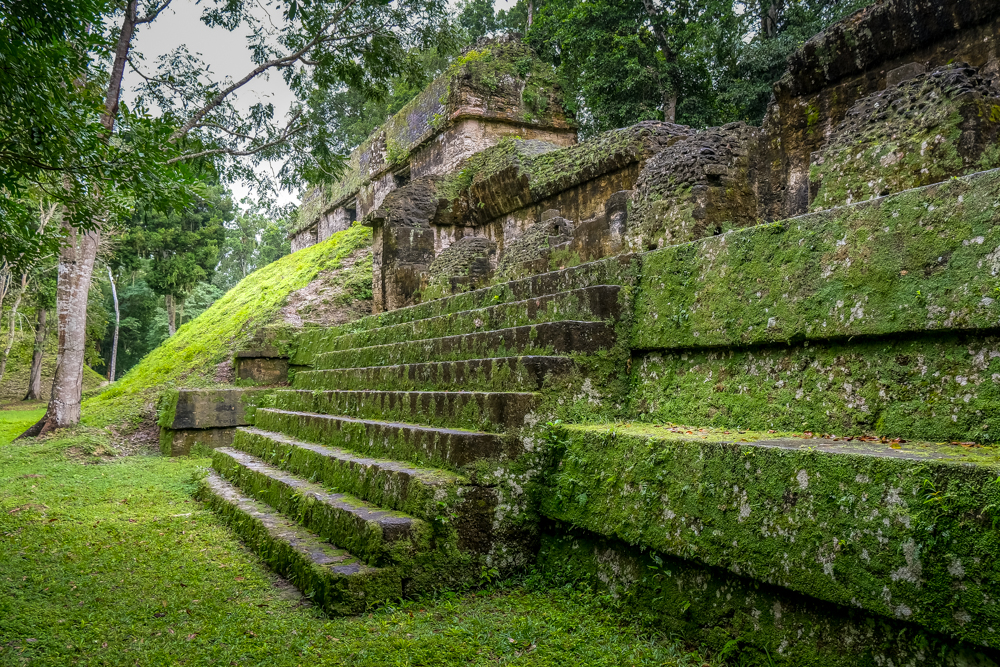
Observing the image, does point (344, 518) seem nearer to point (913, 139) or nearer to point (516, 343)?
point (516, 343)

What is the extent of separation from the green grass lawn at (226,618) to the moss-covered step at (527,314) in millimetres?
1437

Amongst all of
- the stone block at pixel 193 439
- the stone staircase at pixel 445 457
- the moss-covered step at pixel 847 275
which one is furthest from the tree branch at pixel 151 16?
the moss-covered step at pixel 847 275

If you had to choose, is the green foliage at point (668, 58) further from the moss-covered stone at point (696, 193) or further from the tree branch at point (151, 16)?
the moss-covered stone at point (696, 193)

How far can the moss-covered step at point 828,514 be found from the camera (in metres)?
1.56

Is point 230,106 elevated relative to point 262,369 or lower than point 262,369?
elevated

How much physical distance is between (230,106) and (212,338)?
4.04m

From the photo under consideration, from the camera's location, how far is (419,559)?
114 inches

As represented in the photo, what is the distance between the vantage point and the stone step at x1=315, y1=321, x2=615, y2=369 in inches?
134

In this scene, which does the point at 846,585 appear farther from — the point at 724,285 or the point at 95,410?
the point at 95,410

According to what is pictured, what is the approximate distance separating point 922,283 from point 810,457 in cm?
76

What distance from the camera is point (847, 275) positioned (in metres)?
2.44

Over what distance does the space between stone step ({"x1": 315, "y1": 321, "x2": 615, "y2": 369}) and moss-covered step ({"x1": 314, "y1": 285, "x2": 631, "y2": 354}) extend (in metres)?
0.14

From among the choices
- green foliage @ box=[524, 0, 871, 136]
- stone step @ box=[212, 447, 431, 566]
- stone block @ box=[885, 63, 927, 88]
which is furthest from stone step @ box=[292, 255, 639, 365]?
green foliage @ box=[524, 0, 871, 136]

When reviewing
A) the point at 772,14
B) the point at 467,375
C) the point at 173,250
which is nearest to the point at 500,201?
the point at 467,375
